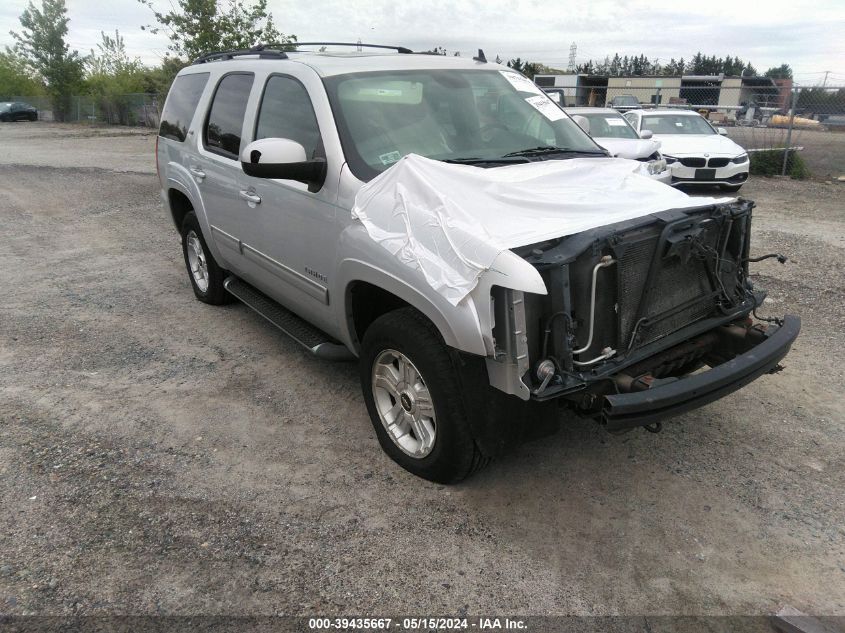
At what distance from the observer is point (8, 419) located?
4000mm

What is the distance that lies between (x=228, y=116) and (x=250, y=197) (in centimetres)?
87

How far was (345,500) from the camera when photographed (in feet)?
10.5

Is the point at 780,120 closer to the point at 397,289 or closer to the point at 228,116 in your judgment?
the point at 228,116

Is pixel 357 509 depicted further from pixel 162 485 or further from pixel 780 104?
pixel 780 104

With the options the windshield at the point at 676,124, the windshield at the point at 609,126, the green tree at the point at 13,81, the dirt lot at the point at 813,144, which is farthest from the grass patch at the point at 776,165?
the green tree at the point at 13,81

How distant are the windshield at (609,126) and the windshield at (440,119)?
744 centimetres

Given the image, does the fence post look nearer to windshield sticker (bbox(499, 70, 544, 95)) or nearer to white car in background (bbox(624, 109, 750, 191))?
→ white car in background (bbox(624, 109, 750, 191))

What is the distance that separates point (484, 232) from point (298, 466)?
5.71ft

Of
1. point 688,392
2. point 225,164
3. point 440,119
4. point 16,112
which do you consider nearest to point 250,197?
point 225,164

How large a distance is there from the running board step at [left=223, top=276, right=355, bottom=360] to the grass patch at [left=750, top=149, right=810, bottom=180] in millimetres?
13472

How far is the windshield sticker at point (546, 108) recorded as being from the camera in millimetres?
4188

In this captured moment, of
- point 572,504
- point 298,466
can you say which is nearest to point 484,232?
point 572,504

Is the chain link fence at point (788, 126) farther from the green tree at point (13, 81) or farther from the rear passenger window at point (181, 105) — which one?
the green tree at point (13, 81)

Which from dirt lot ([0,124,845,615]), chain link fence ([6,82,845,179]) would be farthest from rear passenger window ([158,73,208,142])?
chain link fence ([6,82,845,179])
